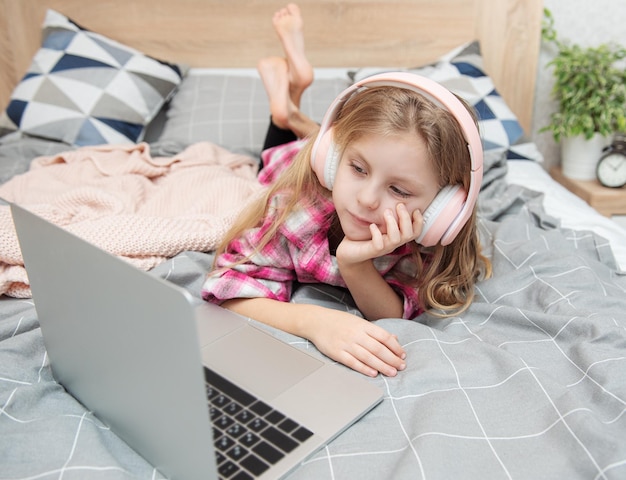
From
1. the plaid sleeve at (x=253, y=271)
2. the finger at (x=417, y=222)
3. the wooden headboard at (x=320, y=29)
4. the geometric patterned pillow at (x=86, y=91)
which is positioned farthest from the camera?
the wooden headboard at (x=320, y=29)

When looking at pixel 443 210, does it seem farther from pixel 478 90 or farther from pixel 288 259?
pixel 478 90

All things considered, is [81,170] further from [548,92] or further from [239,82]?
[548,92]

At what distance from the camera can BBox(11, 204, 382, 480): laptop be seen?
49cm

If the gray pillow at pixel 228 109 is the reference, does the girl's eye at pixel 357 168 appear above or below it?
above

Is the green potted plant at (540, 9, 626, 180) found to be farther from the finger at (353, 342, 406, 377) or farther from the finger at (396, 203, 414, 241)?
the finger at (353, 342, 406, 377)

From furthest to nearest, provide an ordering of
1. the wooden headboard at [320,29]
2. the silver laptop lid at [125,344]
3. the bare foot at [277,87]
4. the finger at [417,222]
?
1. the wooden headboard at [320,29]
2. the bare foot at [277,87]
3. the finger at [417,222]
4. the silver laptop lid at [125,344]

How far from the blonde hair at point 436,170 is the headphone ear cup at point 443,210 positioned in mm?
14

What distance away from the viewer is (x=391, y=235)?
83 centimetres

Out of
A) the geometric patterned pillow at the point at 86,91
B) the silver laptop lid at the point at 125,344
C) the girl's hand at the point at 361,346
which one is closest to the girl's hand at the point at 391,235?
the girl's hand at the point at 361,346

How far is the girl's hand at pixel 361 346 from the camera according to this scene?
2.56 ft

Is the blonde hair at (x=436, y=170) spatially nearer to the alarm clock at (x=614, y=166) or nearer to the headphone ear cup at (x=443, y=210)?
the headphone ear cup at (x=443, y=210)

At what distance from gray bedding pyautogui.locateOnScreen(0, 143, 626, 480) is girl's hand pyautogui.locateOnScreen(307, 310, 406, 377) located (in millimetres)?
20

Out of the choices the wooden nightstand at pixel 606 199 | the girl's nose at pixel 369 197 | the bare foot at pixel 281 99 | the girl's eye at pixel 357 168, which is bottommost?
the wooden nightstand at pixel 606 199

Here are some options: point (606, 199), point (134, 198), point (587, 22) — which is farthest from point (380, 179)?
point (587, 22)
